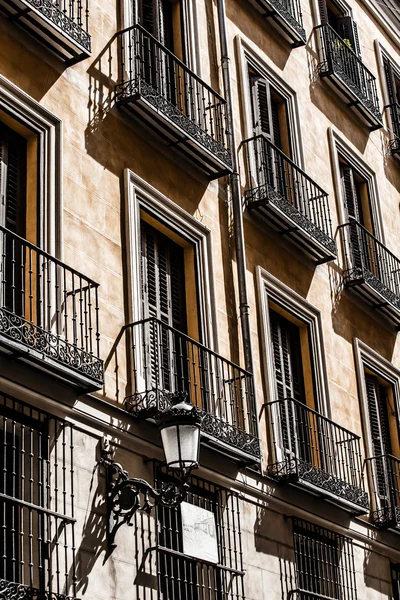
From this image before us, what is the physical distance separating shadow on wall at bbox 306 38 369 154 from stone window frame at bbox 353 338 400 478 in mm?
4622

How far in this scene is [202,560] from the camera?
46.3ft

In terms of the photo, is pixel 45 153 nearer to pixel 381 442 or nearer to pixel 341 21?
pixel 381 442

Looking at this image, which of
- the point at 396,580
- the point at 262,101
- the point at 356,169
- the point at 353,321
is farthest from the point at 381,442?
the point at 262,101

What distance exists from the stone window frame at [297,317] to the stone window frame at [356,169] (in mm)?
2805

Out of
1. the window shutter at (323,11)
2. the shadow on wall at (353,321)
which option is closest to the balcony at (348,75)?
the window shutter at (323,11)

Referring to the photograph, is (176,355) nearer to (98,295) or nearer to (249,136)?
(98,295)

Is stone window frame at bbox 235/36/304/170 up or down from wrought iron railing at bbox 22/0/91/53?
up

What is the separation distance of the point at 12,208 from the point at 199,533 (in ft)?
14.4

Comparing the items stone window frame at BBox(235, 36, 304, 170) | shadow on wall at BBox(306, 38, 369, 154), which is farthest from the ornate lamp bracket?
shadow on wall at BBox(306, 38, 369, 154)

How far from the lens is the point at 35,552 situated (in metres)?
11.9

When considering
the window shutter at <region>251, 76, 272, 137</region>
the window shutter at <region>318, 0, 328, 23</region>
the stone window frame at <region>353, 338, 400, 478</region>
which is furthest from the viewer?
the window shutter at <region>318, 0, 328, 23</region>

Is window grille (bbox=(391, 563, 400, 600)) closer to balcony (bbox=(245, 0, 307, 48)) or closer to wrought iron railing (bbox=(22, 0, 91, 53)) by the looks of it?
balcony (bbox=(245, 0, 307, 48))

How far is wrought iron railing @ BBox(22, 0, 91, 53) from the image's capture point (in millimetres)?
14391

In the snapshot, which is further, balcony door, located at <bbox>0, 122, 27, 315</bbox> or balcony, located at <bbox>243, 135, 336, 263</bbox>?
balcony, located at <bbox>243, 135, 336, 263</bbox>
